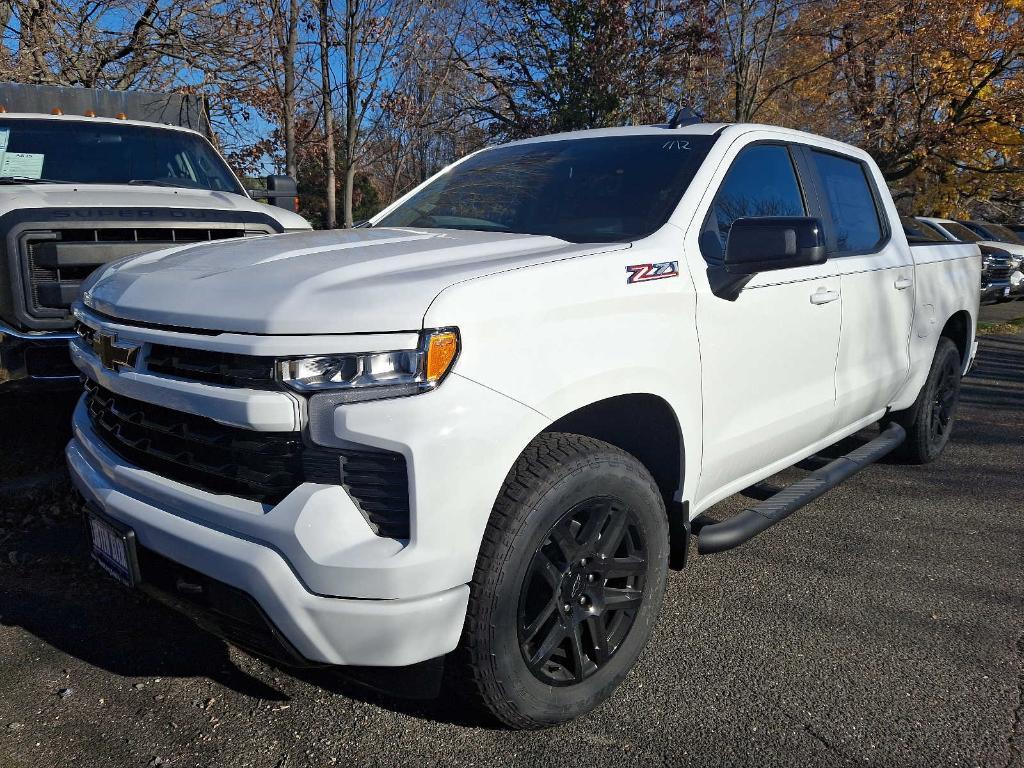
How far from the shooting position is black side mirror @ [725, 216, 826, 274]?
2709mm

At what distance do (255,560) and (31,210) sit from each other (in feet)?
10.5

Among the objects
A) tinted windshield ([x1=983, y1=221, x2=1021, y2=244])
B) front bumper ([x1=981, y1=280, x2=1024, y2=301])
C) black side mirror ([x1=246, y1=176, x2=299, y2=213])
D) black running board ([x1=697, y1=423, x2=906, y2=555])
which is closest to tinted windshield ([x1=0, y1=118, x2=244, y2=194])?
black side mirror ([x1=246, y1=176, x2=299, y2=213])

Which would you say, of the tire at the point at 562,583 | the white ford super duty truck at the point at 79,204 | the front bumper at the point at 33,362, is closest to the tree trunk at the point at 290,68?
the white ford super duty truck at the point at 79,204

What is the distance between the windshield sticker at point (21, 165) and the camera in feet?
17.3

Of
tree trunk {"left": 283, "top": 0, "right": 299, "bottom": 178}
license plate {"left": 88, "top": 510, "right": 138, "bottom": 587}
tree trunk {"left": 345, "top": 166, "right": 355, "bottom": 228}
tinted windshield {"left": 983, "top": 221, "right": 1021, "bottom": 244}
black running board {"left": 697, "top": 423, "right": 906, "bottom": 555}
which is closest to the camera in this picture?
license plate {"left": 88, "top": 510, "right": 138, "bottom": 587}

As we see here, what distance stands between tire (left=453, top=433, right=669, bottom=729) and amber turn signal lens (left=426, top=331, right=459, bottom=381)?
0.38 m

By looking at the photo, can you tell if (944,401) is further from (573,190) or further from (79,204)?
(79,204)

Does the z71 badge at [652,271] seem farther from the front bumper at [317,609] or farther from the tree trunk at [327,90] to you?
the tree trunk at [327,90]

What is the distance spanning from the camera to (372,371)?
201 cm

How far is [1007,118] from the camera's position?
1493 centimetres

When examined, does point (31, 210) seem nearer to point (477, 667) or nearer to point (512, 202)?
point (512, 202)

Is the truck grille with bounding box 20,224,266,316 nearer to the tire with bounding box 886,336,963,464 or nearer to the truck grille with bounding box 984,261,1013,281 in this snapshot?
the tire with bounding box 886,336,963,464

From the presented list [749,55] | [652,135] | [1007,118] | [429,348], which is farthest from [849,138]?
[429,348]

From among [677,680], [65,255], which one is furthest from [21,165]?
[677,680]
